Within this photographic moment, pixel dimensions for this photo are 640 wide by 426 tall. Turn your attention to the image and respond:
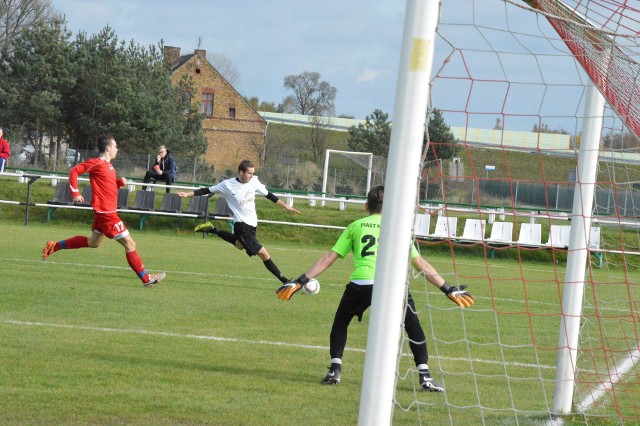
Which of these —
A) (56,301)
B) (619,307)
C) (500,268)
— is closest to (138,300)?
(56,301)

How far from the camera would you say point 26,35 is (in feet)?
168

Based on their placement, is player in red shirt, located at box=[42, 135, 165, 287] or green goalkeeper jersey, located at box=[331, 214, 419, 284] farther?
player in red shirt, located at box=[42, 135, 165, 287]

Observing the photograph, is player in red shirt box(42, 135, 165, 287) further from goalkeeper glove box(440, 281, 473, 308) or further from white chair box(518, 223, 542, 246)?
white chair box(518, 223, 542, 246)

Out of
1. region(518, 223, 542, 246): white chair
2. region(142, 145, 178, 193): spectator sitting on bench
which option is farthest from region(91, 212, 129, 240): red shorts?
region(518, 223, 542, 246): white chair

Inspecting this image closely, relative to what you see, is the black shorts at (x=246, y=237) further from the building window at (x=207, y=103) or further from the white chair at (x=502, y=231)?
the building window at (x=207, y=103)

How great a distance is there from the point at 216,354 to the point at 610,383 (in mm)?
3294

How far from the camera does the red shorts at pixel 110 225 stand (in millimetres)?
12883

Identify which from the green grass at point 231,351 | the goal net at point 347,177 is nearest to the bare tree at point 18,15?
the goal net at point 347,177

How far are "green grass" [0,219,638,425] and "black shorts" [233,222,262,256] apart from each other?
22.9 inches

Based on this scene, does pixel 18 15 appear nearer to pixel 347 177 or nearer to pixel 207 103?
pixel 207 103

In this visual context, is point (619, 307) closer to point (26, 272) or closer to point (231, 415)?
point (26, 272)

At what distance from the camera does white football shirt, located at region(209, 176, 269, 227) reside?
14.8m

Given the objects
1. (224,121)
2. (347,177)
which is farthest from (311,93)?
(347,177)

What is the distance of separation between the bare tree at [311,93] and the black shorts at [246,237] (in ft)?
193
